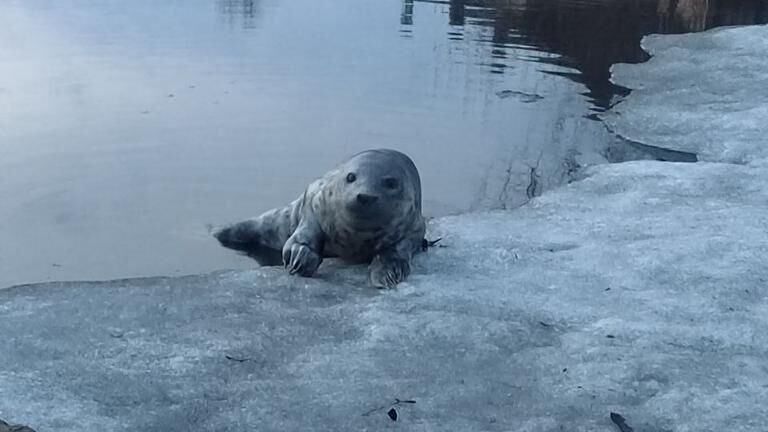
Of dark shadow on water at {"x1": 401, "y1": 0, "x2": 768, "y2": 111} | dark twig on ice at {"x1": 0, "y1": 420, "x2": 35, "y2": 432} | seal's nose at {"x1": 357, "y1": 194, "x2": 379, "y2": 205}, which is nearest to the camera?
dark twig on ice at {"x1": 0, "y1": 420, "x2": 35, "y2": 432}

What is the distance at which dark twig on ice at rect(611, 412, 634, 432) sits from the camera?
3594mm

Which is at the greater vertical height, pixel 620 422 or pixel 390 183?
pixel 390 183

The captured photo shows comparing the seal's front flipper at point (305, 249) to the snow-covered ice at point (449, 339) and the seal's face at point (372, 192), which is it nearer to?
the snow-covered ice at point (449, 339)

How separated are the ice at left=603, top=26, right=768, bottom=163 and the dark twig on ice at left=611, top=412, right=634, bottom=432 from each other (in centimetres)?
410

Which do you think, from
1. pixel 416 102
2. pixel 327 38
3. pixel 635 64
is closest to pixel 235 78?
pixel 416 102

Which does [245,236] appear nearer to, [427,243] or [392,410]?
[427,243]

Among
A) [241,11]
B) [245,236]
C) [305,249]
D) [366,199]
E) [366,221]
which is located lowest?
[245,236]

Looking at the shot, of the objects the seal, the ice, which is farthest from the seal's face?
the ice

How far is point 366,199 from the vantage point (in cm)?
507

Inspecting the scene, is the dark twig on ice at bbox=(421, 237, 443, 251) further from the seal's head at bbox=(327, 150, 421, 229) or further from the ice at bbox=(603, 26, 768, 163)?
the ice at bbox=(603, 26, 768, 163)

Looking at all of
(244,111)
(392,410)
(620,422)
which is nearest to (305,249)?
(392,410)

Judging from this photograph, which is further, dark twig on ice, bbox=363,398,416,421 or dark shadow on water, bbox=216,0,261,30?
dark shadow on water, bbox=216,0,261,30

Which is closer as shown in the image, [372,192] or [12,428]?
[12,428]

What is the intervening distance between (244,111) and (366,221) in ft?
10.8
